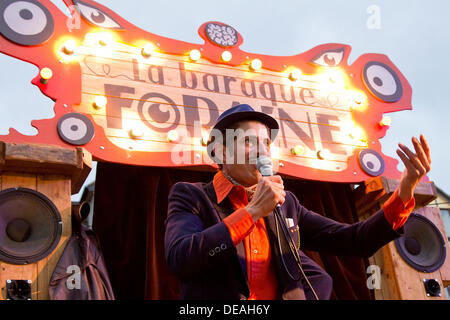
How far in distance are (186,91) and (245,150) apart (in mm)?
1515

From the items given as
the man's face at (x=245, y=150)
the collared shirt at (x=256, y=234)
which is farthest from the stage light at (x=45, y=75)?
the collared shirt at (x=256, y=234)

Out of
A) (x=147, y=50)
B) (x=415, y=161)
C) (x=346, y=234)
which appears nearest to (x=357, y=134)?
(x=147, y=50)

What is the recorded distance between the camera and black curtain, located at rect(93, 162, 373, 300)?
3.46 m

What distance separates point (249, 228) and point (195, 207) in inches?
14.5

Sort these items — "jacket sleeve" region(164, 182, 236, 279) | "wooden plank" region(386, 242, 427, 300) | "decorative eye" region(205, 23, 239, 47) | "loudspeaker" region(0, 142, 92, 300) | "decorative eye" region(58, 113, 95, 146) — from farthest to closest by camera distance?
1. "decorative eye" region(205, 23, 239, 47)
2. "wooden plank" region(386, 242, 427, 300)
3. "decorative eye" region(58, 113, 95, 146)
4. "loudspeaker" region(0, 142, 92, 300)
5. "jacket sleeve" region(164, 182, 236, 279)

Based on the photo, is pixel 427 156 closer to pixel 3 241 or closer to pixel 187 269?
pixel 187 269

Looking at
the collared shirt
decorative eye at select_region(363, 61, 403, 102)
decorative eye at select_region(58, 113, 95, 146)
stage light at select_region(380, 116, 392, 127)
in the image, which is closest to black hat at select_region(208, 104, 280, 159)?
the collared shirt

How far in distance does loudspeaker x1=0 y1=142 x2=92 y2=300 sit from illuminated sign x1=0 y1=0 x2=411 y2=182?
21cm

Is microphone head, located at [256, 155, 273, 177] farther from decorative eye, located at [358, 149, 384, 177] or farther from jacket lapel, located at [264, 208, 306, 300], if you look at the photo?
decorative eye, located at [358, 149, 384, 177]

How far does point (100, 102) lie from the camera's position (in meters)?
3.29

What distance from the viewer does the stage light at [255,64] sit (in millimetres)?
4000

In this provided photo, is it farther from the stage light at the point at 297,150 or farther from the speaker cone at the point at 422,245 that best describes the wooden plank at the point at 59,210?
the speaker cone at the point at 422,245

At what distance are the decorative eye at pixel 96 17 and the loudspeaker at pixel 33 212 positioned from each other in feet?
3.65

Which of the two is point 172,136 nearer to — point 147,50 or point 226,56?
point 147,50
